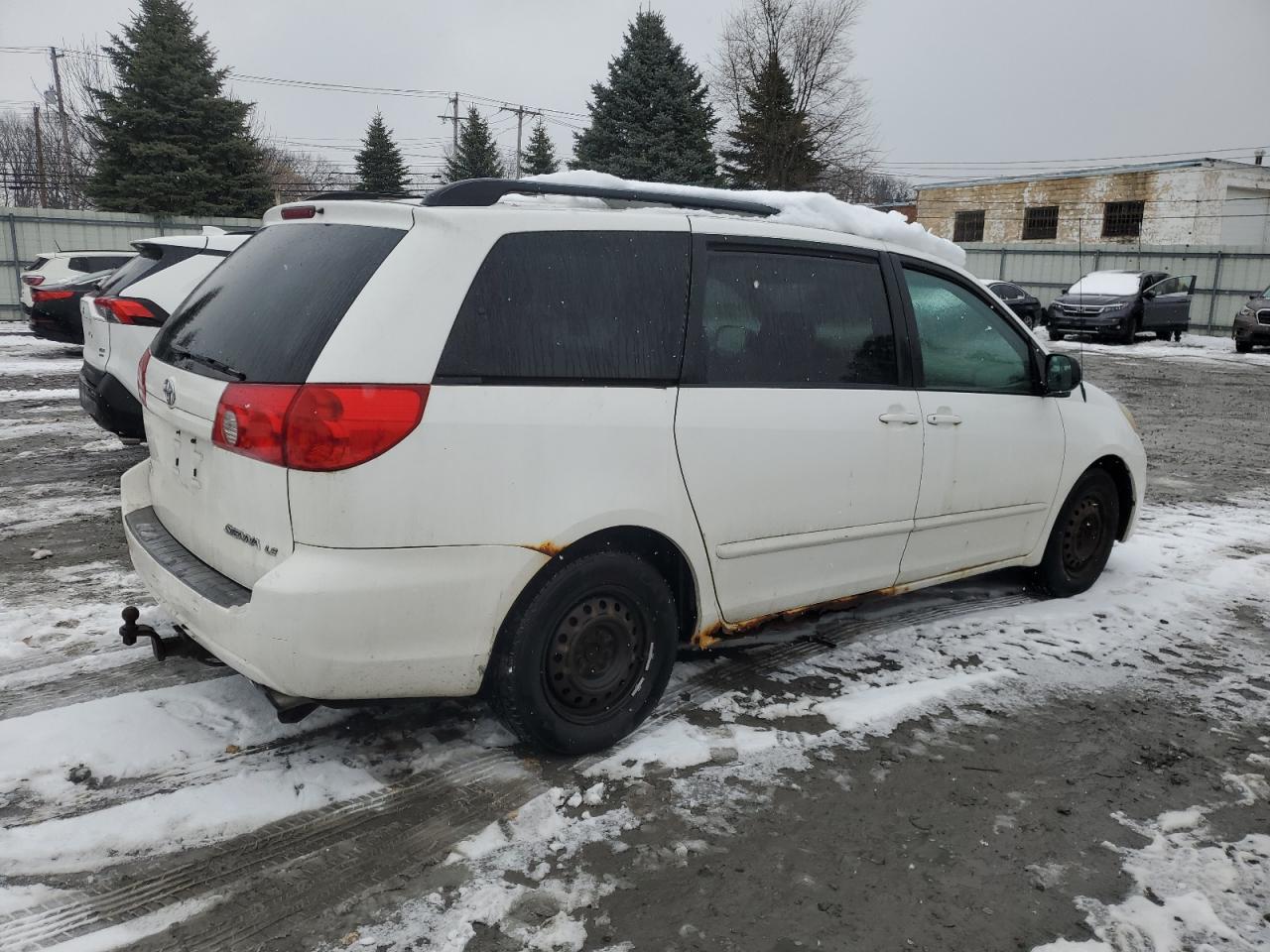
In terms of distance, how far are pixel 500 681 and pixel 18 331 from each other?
68.6ft

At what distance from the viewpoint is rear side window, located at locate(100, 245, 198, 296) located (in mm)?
7207

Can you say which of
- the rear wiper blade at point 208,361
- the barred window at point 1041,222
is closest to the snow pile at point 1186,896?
the rear wiper blade at point 208,361

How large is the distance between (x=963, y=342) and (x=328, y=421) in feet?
9.44

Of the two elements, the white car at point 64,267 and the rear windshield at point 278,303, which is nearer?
the rear windshield at point 278,303

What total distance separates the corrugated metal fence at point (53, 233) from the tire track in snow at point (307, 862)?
22.0 meters

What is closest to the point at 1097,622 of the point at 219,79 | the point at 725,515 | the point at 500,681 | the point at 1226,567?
the point at 1226,567

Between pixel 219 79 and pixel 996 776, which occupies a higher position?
pixel 219 79

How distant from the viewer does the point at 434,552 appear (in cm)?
272

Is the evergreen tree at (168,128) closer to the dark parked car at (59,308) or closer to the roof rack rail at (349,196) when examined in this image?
the dark parked car at (59,308)

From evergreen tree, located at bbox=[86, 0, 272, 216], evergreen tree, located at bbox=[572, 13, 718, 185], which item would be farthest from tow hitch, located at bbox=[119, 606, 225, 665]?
evergreen tree, located at bbox=[572, 13, 718, 185]

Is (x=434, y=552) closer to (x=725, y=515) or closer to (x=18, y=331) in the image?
(x=725, y=515)

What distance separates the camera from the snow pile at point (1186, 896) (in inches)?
95.0

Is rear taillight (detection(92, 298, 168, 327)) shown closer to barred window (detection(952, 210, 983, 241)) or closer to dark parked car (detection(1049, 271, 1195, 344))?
dark parked car (detection(1049, 271, 1195, 344))

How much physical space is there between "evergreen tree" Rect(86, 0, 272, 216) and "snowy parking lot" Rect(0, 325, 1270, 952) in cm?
2730
